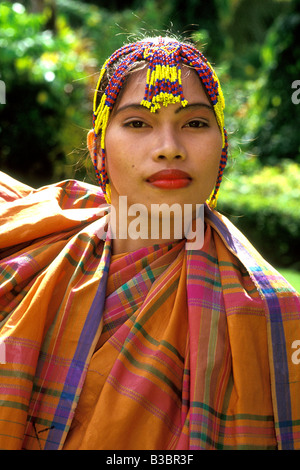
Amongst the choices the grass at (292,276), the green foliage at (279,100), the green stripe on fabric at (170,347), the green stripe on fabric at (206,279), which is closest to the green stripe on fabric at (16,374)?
the green stripe on fabric at (170,347)

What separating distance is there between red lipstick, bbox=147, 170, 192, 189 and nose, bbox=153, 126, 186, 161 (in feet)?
0.16

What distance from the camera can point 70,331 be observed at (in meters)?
2.02

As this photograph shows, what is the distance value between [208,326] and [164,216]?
0.45 m

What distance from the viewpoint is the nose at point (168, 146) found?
2021mm

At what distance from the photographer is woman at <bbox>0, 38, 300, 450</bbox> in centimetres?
186

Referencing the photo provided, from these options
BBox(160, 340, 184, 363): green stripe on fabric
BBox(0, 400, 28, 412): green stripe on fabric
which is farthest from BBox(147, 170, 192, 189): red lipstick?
BBox(0, 400, 28, 412): green stripe on fabric

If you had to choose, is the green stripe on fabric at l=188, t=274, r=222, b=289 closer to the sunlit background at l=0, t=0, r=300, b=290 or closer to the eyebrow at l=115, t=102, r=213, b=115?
the eyebrow at l=115, t=102, r=213, b=115

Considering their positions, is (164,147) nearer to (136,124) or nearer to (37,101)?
(136,124)

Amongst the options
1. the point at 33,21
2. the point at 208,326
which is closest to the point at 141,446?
the point at 208,326

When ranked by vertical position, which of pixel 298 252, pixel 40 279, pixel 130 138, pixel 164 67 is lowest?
pixel 40 279

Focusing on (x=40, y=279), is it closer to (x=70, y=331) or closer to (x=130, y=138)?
(x=70, y=331)

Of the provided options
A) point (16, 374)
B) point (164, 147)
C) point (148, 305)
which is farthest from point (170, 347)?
→ point (164, 147)

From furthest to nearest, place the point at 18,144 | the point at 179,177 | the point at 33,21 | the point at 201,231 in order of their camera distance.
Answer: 1. the point at 18,144
2. the point at 33,21
3. the point at 201,231
4. the point at 179,177

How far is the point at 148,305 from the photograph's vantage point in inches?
78.9
